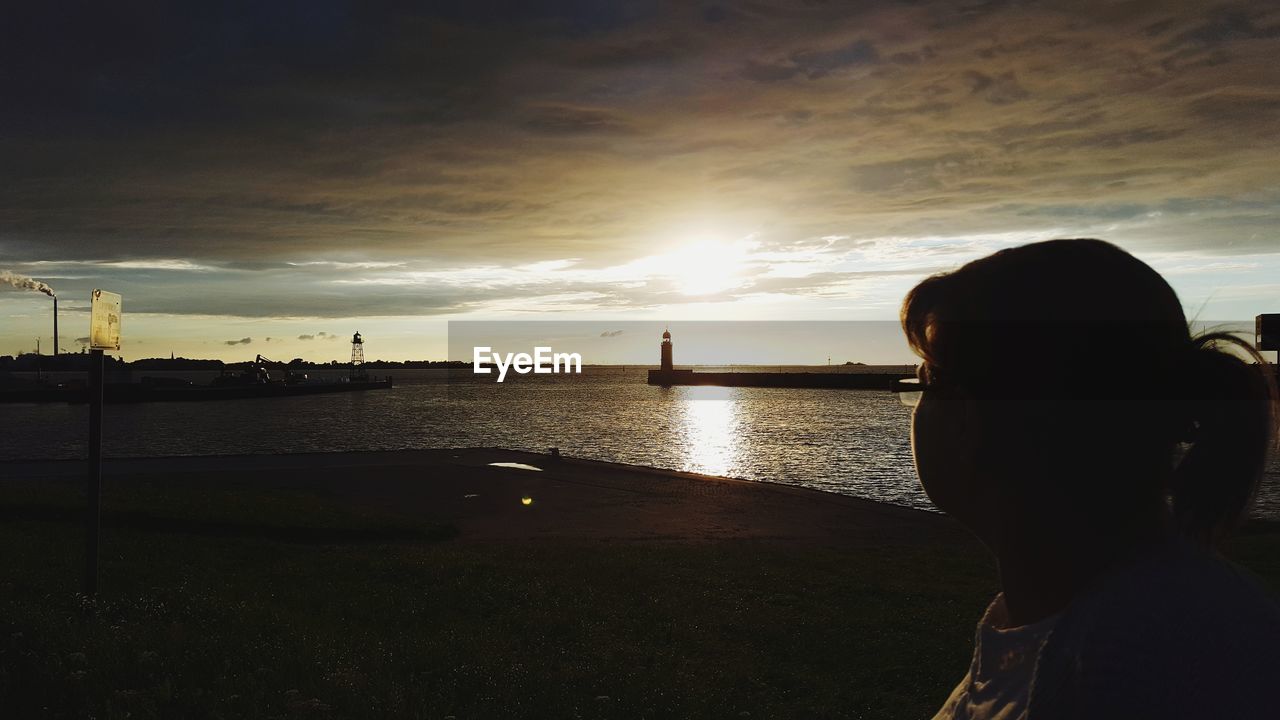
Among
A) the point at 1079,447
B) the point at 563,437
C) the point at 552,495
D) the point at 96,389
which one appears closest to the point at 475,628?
the point at 96,389

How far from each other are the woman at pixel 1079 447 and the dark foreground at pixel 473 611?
200 inches

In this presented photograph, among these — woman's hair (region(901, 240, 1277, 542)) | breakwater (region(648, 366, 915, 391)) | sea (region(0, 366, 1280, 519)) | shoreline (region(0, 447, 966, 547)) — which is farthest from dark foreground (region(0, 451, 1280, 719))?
breakwater (region(648, 366, 915, 391))

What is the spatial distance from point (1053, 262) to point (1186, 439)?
0.95 feet

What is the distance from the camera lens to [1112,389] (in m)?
1.11

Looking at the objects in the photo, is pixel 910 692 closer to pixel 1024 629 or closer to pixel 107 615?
pixel 1024 629

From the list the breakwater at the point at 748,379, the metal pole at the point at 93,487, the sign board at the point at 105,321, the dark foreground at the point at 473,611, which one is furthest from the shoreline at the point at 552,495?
the breakwater at the point at 748,379

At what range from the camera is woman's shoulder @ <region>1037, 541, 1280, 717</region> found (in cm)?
91

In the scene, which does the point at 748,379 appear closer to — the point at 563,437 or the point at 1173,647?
the point at 563,437

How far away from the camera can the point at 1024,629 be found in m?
1.17


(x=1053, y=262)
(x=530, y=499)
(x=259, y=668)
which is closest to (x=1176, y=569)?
(x=1053, y=262)

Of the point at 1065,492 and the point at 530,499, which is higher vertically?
the point at 1065,492

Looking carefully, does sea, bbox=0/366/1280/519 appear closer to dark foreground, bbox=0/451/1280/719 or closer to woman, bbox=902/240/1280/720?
dark foreground, bbox=0/451/1280/719

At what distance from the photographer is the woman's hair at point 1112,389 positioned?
1.10m

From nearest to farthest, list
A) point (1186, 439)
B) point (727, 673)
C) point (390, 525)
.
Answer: point (1186, 439), point (727, 673), point (390, 525)
